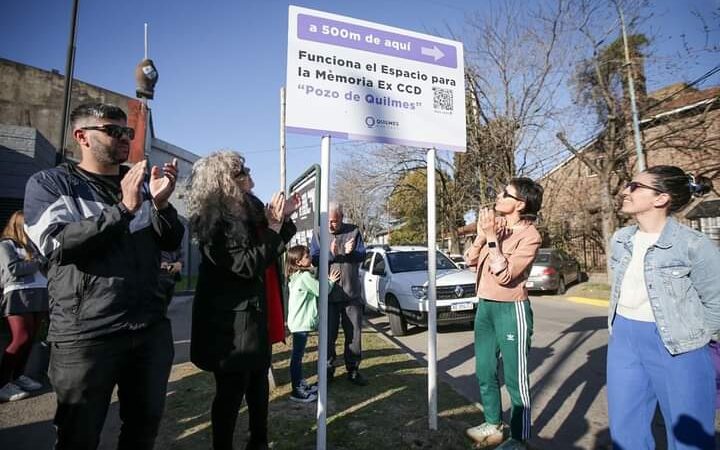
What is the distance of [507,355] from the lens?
288 centimetres

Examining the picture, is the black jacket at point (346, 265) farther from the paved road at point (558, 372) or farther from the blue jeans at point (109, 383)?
the blue jeans at point (109, 383)

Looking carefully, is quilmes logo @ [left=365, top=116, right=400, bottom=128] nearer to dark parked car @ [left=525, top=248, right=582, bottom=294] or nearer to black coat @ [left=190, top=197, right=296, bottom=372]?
black coat @ [left=190, top=197, right=296, bottom=372]

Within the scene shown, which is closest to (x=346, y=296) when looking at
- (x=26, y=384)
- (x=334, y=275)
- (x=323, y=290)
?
(x=334, y=275)

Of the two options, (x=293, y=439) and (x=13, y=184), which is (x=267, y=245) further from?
(x=13, y=184)

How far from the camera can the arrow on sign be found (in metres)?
3.22

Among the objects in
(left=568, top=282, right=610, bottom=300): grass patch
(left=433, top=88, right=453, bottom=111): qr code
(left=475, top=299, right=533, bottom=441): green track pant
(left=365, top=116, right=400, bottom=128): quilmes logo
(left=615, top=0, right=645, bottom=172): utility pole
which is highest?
(left=615, top=0, right=645, bottom=172): utility pole

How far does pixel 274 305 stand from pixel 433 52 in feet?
7.72

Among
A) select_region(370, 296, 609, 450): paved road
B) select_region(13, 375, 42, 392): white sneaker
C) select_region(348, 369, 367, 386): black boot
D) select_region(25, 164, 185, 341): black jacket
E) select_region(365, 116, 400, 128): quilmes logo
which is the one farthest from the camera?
select_region(348, 369, 367, 386): black boot

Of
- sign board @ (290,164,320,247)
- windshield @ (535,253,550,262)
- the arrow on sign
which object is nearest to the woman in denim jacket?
the arrow on sign

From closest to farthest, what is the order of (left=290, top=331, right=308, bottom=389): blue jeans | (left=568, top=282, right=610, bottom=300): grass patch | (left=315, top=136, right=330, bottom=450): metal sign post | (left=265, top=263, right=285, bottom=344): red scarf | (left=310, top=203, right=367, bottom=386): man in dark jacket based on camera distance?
(left=265, top=263, right=285, bottom=344): red scarf
(left=315, top=136, right=330, bottom=450): metal sign post
(left=290, top=331, right=308, bottom=389): blue jeans
(left=310, top=203, right=367, bottom=386): man in dark jacket
(left=568, top=282, right=610, bottom=300): grass patch

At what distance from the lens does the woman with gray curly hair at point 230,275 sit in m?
2.18

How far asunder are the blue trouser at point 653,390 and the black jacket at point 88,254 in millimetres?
2607

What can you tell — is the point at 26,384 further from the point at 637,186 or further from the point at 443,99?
the point at 637,186

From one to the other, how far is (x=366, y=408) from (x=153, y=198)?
278 centimetres
